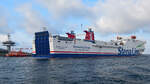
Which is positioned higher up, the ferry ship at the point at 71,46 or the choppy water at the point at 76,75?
the ferry ship at the point at 71,46

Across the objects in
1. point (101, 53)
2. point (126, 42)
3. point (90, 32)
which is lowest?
point (101, 53)

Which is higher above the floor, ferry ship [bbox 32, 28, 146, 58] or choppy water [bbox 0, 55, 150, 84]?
ferry ship [bbox 32, 28, 146, 58]

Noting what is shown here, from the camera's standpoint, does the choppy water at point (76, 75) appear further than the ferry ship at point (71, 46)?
No

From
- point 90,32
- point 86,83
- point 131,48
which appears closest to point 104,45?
point 90,32

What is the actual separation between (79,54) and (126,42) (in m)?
29.9

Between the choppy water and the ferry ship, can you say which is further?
the ferry ship

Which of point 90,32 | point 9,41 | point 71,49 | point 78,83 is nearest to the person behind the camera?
point 78,83

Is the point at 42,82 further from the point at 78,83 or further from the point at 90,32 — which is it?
the point at 90,32

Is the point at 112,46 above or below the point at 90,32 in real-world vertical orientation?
below

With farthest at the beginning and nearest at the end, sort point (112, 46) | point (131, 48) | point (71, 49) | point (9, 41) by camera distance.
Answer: point (9, 41) < point (131, 48) < point (112, 46) < point (71, 49)

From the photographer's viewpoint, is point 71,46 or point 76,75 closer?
point 76,75

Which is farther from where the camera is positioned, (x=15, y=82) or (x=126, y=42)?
(x=126, y=42)

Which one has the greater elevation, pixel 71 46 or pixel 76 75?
pixel 71 46

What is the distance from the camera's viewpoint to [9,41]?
90.1 m
